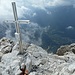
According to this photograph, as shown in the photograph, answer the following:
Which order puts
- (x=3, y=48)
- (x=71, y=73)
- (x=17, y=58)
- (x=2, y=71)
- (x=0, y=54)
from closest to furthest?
(x=71, y=73) < (x=2, y=71) < (x=17, y=58) < (x=0, y=54) < (x=3, y=48)

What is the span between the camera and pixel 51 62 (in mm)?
29703

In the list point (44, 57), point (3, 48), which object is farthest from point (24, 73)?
point (3, 48)

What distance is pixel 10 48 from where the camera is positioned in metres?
33.3

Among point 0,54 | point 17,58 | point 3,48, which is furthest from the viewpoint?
point 3,48

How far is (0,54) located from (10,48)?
91.8 inches

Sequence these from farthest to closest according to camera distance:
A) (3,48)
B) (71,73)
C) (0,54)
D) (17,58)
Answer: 1. (3,48)
2. (0,54)
3. (17,58)
4. (71,73)

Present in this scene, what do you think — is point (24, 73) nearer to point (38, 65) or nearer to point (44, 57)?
point (38, 65)

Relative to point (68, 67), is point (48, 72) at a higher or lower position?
lower

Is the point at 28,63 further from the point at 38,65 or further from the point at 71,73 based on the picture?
the point at 71,73

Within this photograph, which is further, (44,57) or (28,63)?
(44,57)

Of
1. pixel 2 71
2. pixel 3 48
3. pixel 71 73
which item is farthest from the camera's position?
pixel 3 48

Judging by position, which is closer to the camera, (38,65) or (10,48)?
(38,65)

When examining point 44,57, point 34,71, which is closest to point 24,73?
point 34,71

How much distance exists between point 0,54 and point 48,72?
24.9 feet
